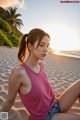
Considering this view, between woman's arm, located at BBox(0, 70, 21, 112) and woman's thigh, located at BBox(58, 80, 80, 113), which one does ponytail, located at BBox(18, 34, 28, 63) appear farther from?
woman's thigh, located at BBox(58, 80, 80, 113)

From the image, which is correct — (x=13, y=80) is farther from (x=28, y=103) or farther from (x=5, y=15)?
(x=5, y=15)

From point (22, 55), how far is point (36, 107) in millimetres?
520

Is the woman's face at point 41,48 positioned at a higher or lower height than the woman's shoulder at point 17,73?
higher

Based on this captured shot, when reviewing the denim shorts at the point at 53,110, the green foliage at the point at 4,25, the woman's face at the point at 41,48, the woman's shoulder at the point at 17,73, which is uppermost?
the green foliage at the point at 4,25

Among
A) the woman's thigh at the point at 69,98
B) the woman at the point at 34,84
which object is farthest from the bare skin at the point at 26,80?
the woman's thigh at the point at 69,98

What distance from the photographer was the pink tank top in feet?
7.14

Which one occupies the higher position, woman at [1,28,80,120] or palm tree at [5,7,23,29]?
palm tree at [5,7,23,29]

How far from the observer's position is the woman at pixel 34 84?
213cm

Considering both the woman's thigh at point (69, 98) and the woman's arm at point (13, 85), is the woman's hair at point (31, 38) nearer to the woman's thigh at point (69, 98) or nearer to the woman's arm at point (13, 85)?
the woman's arm at point (13, 85)

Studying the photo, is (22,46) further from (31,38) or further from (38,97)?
(38,97)

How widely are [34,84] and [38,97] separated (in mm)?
128

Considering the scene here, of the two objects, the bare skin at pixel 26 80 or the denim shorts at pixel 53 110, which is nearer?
the bare skin at pixel 26 80

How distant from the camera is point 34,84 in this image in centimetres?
217

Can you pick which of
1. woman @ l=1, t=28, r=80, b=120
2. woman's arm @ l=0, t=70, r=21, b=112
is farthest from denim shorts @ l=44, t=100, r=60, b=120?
woman's arm @ l=0, t=70, r=21, b=112
